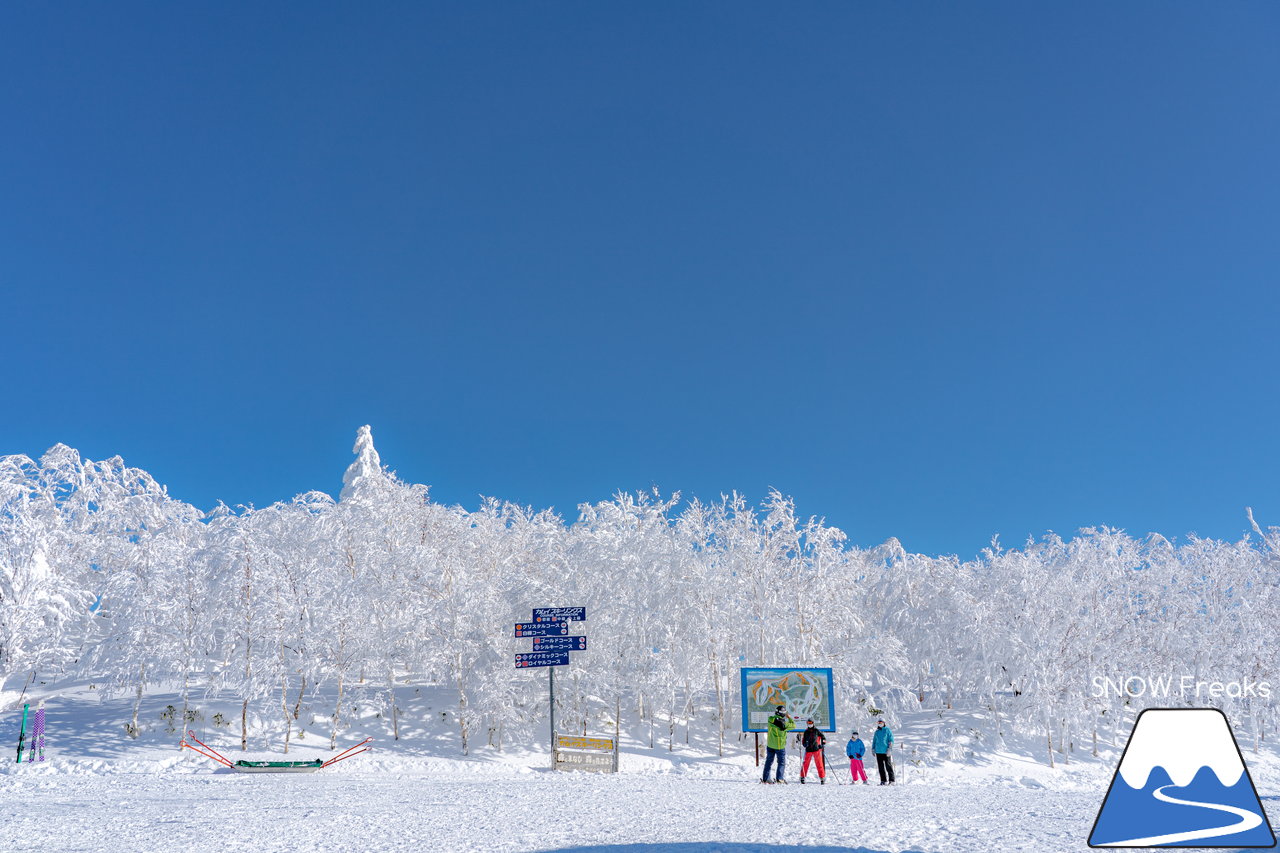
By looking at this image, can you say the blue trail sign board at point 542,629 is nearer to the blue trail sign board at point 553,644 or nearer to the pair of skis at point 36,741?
the blue trail sign board at point 553,644

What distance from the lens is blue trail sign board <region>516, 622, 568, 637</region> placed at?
87.1ft

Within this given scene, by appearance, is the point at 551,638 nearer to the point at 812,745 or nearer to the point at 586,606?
the point at 586,606

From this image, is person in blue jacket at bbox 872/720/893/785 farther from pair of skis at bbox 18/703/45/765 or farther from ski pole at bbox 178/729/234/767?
pair of skis at bbox 18/703/45/765

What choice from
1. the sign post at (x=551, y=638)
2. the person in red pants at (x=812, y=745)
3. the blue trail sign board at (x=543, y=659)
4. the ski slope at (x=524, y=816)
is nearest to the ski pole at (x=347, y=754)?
the ski slope at (x=524, y=816)

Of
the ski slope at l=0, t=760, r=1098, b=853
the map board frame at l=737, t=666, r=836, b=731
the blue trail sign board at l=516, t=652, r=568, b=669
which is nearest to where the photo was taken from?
the ski slope at l=0, t=760, r=1098, b=853

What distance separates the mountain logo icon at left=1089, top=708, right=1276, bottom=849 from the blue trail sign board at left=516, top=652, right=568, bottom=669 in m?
20.4

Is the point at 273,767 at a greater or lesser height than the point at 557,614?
lesser

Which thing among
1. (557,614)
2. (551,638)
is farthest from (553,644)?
(557,614)

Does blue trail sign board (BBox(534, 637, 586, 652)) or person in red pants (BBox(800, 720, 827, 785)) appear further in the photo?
Result: blue trail sign board (BBox(534, 637, 586, 652))

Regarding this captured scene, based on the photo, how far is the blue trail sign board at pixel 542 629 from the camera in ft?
87.1

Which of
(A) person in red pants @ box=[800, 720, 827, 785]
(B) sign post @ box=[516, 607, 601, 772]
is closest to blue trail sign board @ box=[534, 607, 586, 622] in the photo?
(B) sign post @ box=[516, 607, 601, 772]

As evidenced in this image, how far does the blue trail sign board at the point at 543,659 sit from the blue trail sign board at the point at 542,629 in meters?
0.68

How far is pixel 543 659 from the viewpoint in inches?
1040

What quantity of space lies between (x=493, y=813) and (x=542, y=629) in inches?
549
